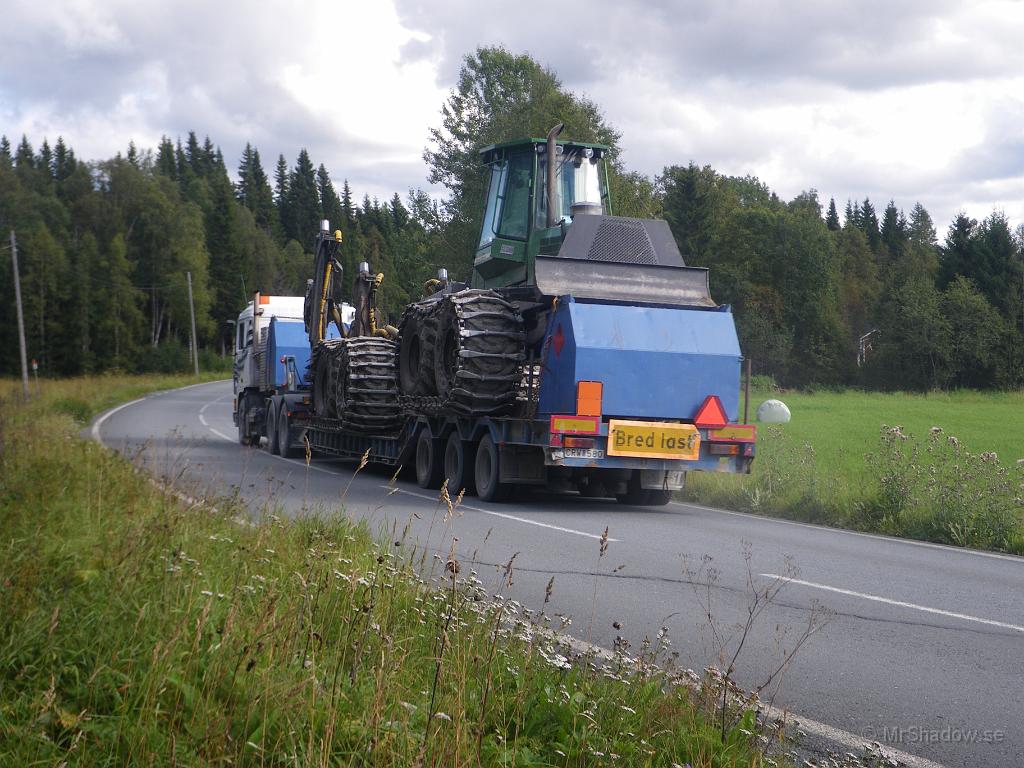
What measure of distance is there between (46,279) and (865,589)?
9426cm

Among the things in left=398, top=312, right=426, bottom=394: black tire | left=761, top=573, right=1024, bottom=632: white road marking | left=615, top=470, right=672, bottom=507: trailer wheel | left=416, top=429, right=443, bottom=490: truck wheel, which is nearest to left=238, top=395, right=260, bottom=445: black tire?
left=398, top=312, right=426, bottom=394: black tire

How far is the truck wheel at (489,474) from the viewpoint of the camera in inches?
555

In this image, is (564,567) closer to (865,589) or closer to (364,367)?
(865,589)

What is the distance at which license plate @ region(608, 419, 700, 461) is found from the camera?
1315 cm

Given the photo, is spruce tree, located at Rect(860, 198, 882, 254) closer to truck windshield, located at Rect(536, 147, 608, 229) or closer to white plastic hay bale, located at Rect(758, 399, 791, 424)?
white plastic hay bale, located at Rect(758, 399, 791, 424)

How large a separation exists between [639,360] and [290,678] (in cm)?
983

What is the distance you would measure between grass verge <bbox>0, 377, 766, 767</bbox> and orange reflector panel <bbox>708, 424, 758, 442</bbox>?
812 cm

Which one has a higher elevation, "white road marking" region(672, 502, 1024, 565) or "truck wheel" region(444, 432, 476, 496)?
"truck wheel" region(444, 432, 476, 496)

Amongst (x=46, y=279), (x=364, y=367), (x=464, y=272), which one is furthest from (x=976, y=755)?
(x=46, y=279)

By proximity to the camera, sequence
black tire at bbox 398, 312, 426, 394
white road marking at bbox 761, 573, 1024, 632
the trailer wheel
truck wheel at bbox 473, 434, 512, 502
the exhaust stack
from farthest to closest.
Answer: black tire at bbox 398, 312, 426, 394 < the exhaust stack < the trailer wheel < truck wheel at bbox 473, 434, 512, 502 < white road marking at bbox 761, 573, 1024, 632

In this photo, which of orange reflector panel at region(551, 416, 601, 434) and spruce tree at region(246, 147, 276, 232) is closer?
orange reflector panel at region(551, 416, 601, 434)

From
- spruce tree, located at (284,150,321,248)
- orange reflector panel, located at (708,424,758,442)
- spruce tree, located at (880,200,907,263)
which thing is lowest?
orange reflector panel, located at (708,424,758,442)

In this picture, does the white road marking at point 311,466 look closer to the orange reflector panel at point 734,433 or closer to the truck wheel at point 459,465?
the truck wheel at point 459,465

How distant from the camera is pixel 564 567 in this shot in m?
9.08
